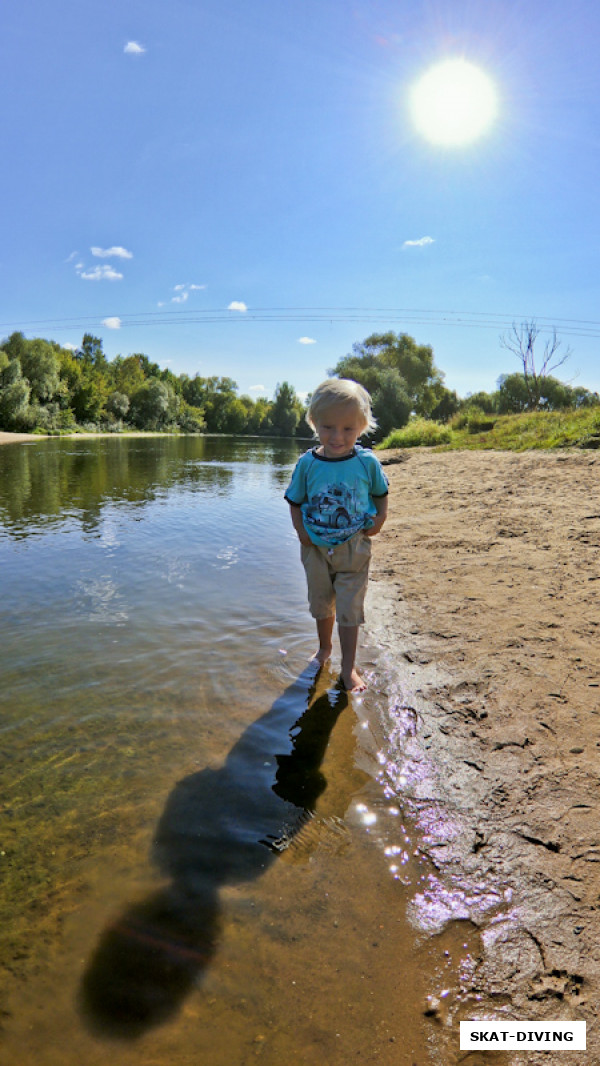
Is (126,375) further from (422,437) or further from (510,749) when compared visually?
(510,749)

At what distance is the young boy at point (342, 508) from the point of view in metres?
3.05

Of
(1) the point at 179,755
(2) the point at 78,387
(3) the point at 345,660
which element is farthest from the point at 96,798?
(2) the point at 78,387

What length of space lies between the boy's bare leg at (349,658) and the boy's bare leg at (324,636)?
255 mm

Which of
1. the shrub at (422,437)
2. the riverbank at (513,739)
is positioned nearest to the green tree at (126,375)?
the shrub at (422,437)

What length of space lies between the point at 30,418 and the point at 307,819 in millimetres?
52721

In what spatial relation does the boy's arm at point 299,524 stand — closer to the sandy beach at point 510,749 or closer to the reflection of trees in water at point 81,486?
the sandy beach at point 510,749

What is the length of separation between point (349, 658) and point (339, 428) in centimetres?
135

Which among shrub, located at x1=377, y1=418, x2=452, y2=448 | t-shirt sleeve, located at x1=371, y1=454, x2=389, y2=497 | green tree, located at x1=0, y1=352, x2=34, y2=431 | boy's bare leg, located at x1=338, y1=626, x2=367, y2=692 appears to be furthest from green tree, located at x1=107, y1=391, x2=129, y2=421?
boy's bare leg, located at x1=338, y1=626, x2=367, y2=692

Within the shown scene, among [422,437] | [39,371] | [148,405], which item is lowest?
[422,437]

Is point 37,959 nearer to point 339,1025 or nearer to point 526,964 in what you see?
point 339,1025

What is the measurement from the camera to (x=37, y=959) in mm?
1559

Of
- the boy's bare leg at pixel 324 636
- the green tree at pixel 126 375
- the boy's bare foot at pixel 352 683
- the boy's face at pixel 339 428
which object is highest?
the green tree at pixel 126 375

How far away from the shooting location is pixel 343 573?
128 inches

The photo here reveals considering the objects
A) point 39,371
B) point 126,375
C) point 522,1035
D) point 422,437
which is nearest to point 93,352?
point 126,375
